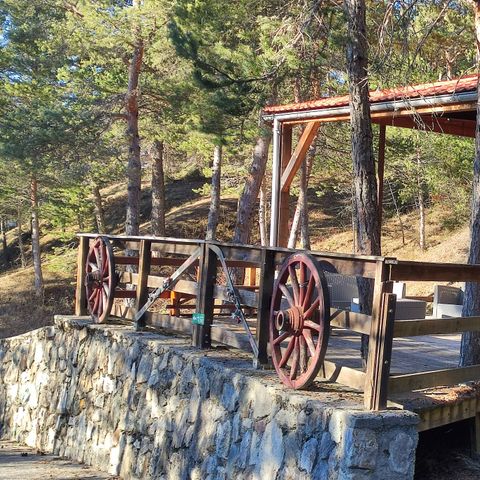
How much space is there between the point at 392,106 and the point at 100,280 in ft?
13.2

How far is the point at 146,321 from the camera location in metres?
6.91

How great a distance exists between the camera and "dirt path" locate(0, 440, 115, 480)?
6.29 m

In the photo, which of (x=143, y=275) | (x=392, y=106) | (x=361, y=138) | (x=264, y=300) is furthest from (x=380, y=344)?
(x=392, y=106)

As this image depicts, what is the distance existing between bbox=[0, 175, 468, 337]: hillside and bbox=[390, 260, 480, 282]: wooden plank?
11971 millimetres

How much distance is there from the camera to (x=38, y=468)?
6750 millimetres

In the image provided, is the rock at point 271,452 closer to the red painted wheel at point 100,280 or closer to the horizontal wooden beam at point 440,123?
the red painted wheel at point 100,280

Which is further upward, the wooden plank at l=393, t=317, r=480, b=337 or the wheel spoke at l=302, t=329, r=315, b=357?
the wooden plank at l=393, t=317, r=480, b=337

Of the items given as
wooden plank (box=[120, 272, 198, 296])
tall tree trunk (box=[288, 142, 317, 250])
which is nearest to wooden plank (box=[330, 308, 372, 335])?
wooden plank (box=[120, 272, 198, 296])

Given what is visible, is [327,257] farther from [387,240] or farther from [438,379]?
[387,240]

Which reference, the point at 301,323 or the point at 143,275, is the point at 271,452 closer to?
the point at 301,323

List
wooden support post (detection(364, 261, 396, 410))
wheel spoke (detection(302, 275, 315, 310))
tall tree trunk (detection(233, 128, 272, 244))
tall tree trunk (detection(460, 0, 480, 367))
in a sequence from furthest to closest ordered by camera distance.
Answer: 1. tall tree trunk (detection(233, 128, 272, 244))
2. tall tree trunk (detection(460, 0, 480, 367))
3. wheel spoke (detection(302, 275, 315, 310))
4. wooden support post (detection(364, 261, 396, 410))

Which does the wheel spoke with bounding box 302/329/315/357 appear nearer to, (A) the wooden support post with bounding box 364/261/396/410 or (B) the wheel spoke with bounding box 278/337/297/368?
(B) the wheel spoke with bounding box 278/337/297/368

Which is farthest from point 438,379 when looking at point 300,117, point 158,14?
point 158,14

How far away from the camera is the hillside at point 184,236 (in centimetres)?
1931
